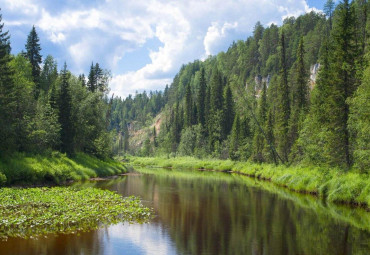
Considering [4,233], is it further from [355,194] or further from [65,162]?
[65,162]

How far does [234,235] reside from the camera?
1738 cm

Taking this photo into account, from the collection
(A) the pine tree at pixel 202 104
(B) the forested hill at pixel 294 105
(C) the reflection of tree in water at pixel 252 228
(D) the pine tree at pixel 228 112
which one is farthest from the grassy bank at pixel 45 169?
(A) the pine tree at pixel 202 104

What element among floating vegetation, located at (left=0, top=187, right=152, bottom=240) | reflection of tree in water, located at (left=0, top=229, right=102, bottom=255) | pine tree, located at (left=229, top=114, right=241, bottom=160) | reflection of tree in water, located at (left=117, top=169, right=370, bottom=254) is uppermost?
pine tree, located at (left=229, top=114, right=241, bottom=160)

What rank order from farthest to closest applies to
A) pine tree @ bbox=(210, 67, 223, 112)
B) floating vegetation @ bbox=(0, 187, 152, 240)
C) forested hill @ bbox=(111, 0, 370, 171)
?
Answer: pine tree @ bbox=(210, 67, 223, 112), forested hill @ bbox=(111, 0, 370, 171), floating vegetation @ bbox=(0, 187, 152, 240)

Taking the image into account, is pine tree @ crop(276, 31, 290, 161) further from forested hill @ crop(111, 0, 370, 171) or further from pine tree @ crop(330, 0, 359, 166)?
pine tree @ crop(330, 0, 359, 166)

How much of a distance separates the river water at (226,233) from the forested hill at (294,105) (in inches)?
275

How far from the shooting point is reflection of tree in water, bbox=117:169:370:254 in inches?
607

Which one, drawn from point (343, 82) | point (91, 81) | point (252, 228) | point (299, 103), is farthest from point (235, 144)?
point (252, 228)

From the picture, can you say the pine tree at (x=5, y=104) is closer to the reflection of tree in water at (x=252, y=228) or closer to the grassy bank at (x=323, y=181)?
the reflection of tree in water at (x=252, y=228)

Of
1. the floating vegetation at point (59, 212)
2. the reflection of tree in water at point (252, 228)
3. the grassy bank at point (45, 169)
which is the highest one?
the grassy bank at point (45, 169)

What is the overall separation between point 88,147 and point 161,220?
1514 inches

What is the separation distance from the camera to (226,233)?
17.7m

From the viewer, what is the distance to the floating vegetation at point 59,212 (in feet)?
53.4

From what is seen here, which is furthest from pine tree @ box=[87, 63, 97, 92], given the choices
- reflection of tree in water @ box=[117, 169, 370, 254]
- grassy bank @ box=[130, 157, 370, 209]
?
reflection of tree in water @ box=[117, 169, 370, 254]
